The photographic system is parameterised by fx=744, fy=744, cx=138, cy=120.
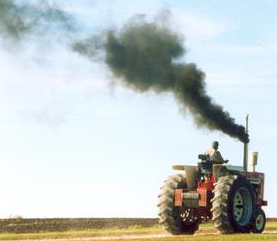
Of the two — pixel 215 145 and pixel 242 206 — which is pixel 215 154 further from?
pixel 242 206

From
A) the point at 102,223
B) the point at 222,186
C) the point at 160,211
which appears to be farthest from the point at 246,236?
the point at 102,223

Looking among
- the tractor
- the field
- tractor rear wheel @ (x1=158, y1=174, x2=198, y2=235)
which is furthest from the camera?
the field

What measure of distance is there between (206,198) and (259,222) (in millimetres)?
2301

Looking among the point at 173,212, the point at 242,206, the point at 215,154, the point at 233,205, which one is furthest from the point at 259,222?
the point at 173,212

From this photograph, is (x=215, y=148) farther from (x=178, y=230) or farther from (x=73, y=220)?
(x=73, y=220)

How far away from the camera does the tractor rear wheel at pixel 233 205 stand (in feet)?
70.9

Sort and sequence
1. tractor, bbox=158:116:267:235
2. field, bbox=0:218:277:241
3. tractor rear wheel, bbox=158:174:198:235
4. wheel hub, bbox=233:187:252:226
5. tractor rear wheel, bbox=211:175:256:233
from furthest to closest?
field, bbox=0:218:277:241 → tractor rear wheel, bbox=158:174:198:235 → wheel hub, bbox=233:187:252:226 → tractor, bbox=158:116:267:235 → tractor rear wheel, bbox=211:175:256:233

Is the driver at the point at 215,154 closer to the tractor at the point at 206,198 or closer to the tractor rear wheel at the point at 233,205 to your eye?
the tractor at the point at 206,198

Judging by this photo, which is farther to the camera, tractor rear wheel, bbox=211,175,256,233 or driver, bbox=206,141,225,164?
driver, bbox=206,141,225,164

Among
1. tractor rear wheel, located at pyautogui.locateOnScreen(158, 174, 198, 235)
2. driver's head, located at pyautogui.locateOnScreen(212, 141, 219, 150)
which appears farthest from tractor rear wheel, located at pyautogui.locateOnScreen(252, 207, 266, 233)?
driver's head, located at pyautogui.locateOnScreen(212, 141, 219, 150)

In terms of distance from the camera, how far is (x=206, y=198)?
22.4 m

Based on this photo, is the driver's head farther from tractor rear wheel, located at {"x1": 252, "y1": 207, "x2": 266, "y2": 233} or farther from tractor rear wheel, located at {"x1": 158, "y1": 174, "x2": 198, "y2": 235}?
tractor rear wheel, located at {"x1": 252, "y1": 207, "x2": 266, "y2": 233}

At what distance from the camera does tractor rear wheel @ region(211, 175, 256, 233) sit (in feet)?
70.9

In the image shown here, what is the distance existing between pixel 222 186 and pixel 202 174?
157 cm
